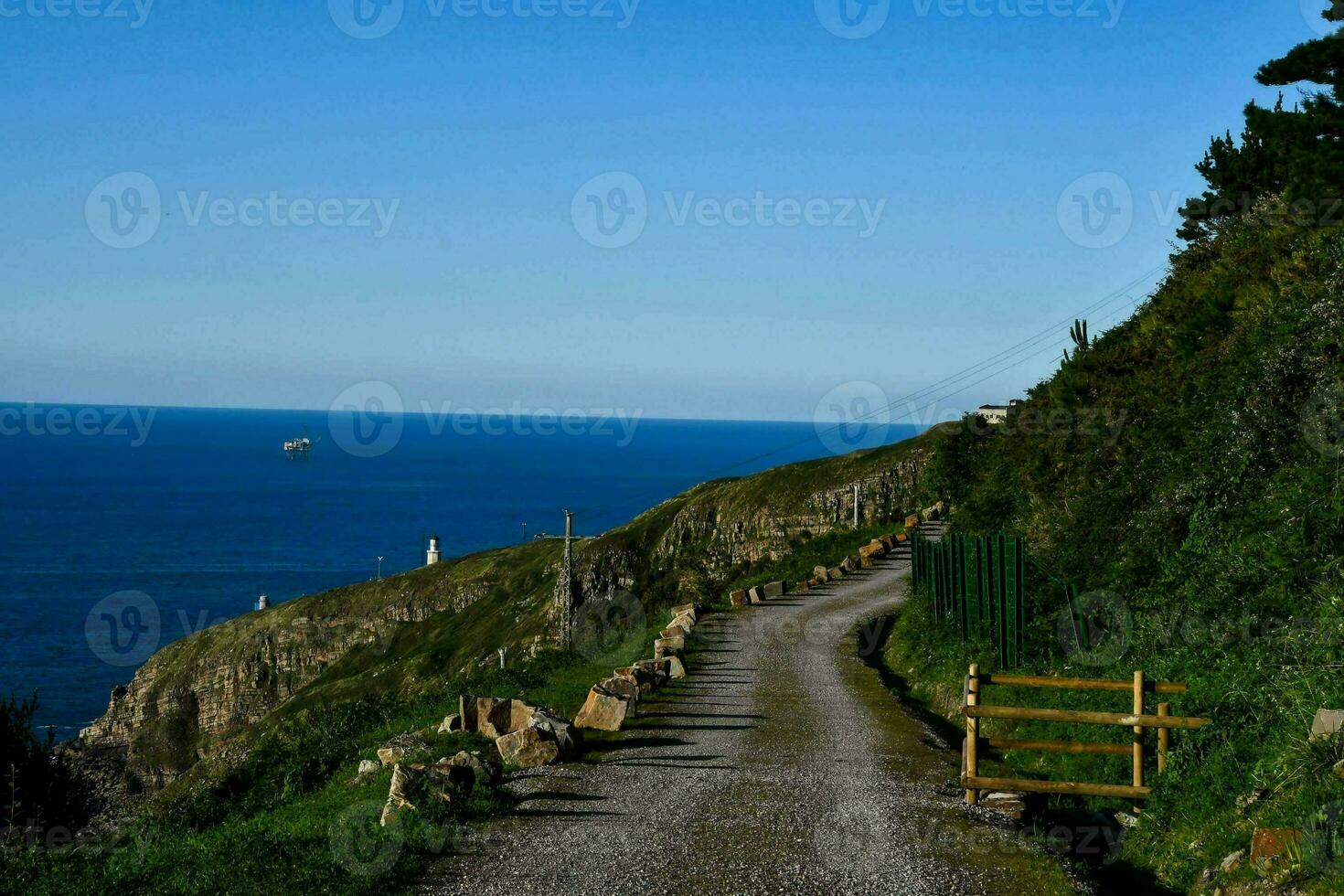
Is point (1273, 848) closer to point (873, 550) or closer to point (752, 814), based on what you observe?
point (752, 814)

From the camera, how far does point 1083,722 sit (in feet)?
49.9

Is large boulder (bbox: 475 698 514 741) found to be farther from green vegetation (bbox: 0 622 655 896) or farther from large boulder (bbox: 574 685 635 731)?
large boulder (bbox: 574 685 635 731)

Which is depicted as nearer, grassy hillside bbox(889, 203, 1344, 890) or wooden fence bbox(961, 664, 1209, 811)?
grassy hillside bbox(889, 203, 1344, 890)

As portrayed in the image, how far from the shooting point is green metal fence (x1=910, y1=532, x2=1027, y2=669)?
23.4 meters

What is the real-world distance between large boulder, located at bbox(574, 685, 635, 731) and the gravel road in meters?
0.40

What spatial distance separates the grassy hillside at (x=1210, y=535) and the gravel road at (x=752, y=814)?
209cm

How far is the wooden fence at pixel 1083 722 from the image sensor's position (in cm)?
1453

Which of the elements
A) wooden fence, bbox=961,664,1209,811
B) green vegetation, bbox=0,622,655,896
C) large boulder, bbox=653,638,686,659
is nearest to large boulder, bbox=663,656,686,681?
large boulder, bbox=653,638,686,659

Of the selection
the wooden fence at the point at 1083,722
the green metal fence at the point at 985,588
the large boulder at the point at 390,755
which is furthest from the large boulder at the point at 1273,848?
the large boulder at the point at 390,755

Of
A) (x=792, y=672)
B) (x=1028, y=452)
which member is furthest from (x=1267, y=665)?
(x=1028, y=452)

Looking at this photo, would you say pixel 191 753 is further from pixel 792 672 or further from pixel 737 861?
pixel 737 861

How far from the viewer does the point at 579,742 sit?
18.8 m

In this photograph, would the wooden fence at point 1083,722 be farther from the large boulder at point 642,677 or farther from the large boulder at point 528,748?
the large boulder at point 642,677

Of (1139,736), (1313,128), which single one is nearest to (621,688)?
(1139,736)
